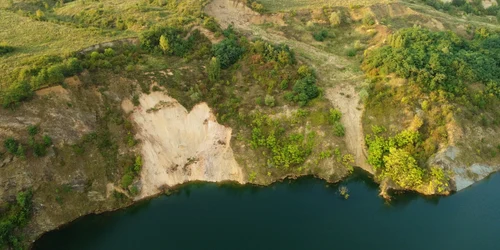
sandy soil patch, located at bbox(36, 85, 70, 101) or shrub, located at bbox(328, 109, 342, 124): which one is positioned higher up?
sandy soil patch, located at bbox(36, 85, 70, 101)

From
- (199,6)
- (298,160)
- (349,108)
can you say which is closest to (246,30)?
(199,6)

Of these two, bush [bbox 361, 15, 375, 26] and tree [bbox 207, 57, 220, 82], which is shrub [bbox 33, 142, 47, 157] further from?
bush [bbox 361, 15, 375, 26]

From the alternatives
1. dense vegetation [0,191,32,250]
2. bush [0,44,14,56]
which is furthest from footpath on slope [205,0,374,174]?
dense vegetation [0,191,32,250]

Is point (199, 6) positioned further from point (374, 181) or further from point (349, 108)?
point (374, 181)

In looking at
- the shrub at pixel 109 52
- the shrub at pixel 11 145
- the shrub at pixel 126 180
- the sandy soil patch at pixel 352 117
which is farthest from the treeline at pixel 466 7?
the shrub at pixel 11 145

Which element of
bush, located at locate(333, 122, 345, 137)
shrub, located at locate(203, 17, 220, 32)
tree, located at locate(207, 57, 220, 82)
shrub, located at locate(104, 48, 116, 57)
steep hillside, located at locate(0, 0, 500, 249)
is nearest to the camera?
steep hillside, located at locate(0, 0, 500, 249)
